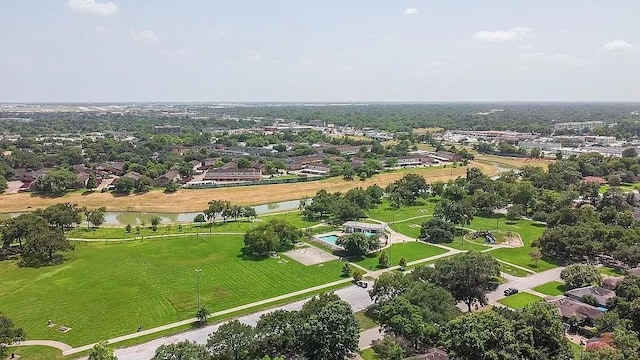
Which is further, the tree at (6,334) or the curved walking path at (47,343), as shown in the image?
the curved walking path at (47,343)

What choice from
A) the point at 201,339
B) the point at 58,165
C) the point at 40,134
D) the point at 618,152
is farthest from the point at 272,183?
the point at 40,134

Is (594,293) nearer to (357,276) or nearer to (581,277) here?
(581,277)

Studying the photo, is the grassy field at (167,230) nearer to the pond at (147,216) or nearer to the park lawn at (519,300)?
the pond at (147,216)

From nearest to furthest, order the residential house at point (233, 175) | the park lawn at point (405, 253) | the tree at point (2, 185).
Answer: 1. the park lawn at point (405, 253)
2. the tree at point (2, 185)
3. the residential house at point (233, 175)

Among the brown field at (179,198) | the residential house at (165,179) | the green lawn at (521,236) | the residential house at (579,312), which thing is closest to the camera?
the residential house at (579,312)

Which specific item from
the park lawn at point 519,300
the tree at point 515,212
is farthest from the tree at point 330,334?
the tree at point 515,212

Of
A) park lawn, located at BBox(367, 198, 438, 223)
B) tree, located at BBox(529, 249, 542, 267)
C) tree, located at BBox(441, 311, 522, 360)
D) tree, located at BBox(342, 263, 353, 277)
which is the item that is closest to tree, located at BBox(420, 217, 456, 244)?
park lawn, located at BBox(367, 198, 438, 223)
